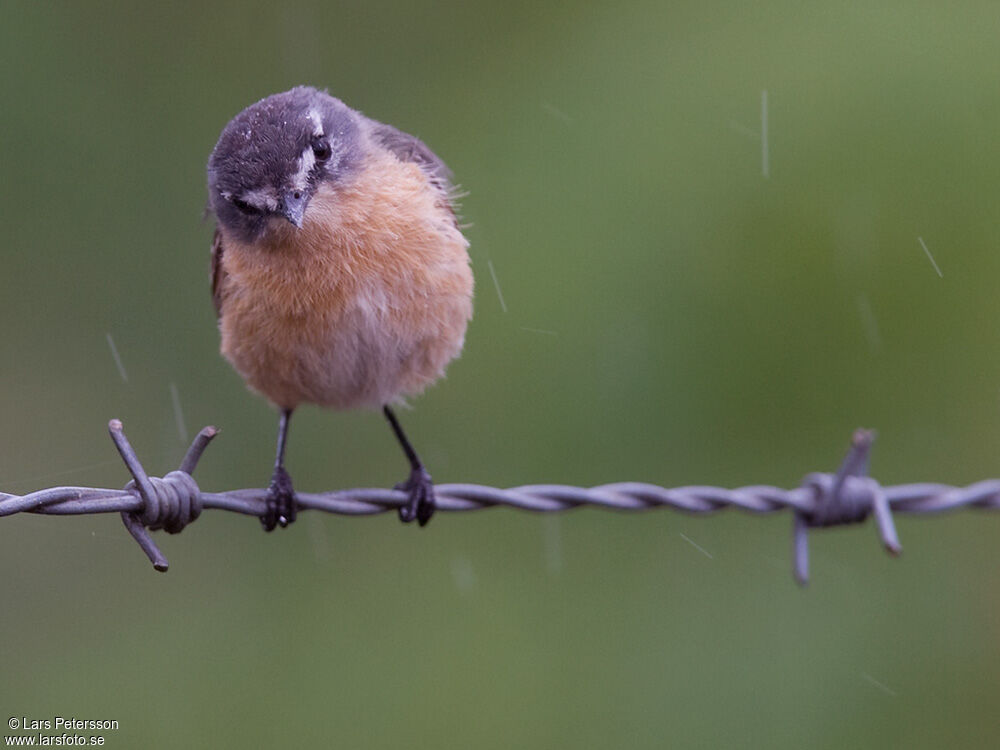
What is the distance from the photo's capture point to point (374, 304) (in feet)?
13.5

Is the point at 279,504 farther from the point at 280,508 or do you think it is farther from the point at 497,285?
the point at 497,285

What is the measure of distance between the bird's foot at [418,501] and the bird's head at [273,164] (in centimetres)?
101

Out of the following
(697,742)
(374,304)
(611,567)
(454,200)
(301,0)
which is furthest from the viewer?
(301,0)

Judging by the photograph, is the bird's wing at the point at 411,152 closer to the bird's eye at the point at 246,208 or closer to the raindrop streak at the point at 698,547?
the bird's eye at the point at 246,208

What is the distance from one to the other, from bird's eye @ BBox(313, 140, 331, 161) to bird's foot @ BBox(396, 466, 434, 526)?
1136mm

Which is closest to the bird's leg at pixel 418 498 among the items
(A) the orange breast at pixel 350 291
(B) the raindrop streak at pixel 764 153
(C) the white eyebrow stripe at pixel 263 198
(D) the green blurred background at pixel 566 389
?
(A) the orange breast at pixel 350 291

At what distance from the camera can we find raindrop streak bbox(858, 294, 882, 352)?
6129 mm

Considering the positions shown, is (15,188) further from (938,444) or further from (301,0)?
(938,444)

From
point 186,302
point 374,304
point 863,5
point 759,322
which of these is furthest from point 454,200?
point 863,5

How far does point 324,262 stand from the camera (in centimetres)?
407

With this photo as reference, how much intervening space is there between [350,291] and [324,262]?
12 centimetres

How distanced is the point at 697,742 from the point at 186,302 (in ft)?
11.5

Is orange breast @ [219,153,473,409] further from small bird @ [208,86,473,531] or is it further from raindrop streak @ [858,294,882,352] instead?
raindrop streak @ [858,294,882,352]

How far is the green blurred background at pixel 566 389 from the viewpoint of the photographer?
5.55m
